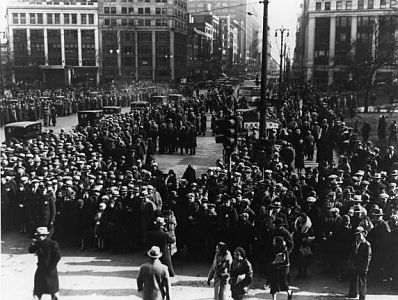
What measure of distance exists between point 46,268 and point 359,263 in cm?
598

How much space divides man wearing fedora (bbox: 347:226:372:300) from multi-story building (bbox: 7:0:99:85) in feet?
280

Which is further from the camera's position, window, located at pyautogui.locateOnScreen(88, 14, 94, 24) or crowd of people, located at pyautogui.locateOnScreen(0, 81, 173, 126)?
window, located at pyautogui.locateOnScreen(88, 14, 94, 24)

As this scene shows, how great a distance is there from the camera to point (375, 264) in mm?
10719

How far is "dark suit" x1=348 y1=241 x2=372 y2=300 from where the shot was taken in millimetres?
9773

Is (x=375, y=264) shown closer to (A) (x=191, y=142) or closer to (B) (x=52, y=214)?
(B) (x=52, y=214)

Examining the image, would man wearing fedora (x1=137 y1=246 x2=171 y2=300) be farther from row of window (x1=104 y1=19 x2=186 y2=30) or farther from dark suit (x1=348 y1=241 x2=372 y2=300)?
row of window (x1=104 y1=19 x2=186 y2=30)

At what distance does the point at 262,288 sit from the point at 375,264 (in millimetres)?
2478

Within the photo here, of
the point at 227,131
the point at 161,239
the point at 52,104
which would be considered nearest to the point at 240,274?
the point at 161,239

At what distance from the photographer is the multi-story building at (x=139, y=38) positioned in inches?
3647

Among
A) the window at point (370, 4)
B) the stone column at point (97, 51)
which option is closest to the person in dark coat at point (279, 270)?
the stone column at point (97, 51)

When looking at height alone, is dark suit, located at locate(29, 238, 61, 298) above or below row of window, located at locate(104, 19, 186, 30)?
below

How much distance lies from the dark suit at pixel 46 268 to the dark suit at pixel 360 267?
5.73 m

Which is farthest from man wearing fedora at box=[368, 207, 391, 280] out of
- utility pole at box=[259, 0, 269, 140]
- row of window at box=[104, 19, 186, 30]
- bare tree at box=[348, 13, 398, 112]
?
row of window at box=[104, 19, 186, 30]

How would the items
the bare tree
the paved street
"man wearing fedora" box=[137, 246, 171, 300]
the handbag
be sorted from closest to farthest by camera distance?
"man wearing fedora" box=[137, 246, 171, 300], the paved street, the handbag, the bare tree
